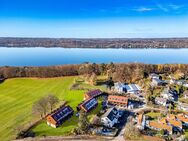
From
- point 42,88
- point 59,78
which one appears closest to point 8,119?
point 42,88

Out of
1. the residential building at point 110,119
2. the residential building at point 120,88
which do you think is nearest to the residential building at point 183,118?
the residential building at point 110,119

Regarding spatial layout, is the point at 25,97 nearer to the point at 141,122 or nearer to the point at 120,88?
the point at 120,88

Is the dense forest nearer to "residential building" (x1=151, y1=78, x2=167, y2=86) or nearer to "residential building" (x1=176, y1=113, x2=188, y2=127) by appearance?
"residential building" (x1=151, y1=78, x2=167, y2=86)

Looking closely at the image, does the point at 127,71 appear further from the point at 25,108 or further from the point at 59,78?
the point at 25,108

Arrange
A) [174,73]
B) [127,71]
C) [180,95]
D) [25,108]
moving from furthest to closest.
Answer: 1. [174,73]
2. [127,71]
3. [180,95]
4. [25,108]

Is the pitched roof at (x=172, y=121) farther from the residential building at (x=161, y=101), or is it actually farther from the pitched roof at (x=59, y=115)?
the pitched roof at (x=59, y=115)

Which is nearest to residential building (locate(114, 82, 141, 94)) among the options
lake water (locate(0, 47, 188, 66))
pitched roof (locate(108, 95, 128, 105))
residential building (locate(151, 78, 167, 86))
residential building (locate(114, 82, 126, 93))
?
residential building (locate(114, 82, 126, 93))
